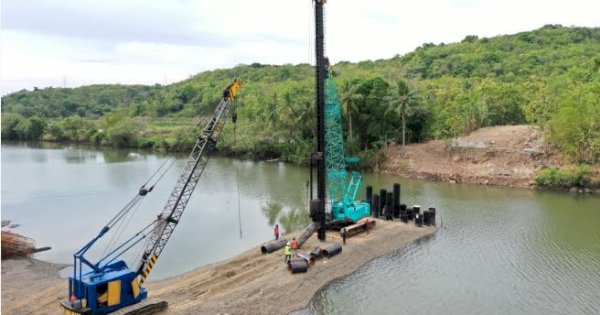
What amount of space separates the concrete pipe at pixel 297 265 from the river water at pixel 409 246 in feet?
4.93

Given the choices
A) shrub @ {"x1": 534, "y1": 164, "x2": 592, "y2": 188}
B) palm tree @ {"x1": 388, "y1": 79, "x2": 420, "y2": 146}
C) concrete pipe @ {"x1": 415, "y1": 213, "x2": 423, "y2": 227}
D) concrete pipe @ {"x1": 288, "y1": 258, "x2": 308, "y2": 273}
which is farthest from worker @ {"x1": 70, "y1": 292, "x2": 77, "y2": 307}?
palm tree @ {"x1": 388, "y1": 79, "x2": 420, "y2": 146}

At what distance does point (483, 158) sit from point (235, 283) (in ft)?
112

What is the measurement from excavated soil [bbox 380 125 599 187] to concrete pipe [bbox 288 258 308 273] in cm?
2783

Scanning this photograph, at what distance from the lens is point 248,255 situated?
24.6m

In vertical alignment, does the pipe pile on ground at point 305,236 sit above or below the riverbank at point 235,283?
above

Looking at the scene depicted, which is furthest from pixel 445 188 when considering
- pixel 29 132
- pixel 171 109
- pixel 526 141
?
pixel 171 109

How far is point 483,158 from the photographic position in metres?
48.0

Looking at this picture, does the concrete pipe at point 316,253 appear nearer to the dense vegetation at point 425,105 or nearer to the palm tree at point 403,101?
the dense vegetation at point 425,105

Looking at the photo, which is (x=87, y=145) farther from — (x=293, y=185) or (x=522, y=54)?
(x=522, y=54)

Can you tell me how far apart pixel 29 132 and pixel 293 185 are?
76355 millimetres

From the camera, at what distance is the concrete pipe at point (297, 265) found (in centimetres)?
2170

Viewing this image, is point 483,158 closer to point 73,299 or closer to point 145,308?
point 145,308

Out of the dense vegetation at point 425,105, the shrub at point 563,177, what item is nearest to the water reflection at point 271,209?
the dense vegetation at point 425,105

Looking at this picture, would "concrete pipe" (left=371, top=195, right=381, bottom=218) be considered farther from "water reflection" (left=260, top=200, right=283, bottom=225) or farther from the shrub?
the shrub
